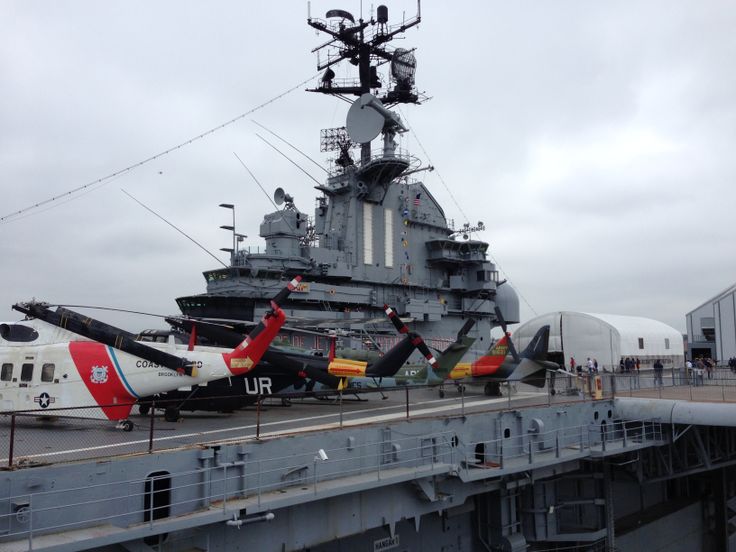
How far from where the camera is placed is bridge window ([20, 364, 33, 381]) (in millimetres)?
11911

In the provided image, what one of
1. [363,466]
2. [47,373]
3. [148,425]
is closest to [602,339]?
[363,466]

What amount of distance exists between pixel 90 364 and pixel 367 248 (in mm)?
22633

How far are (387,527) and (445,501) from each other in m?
1.40

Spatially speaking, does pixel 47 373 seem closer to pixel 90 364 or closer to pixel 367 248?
pixel 90 364

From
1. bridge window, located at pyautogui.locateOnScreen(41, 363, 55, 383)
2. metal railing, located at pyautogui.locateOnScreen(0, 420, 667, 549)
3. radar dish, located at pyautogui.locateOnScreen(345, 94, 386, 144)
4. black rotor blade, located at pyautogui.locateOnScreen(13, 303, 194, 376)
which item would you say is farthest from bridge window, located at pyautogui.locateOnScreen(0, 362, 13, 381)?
radar dish, located at pyautogui.locateOnScreen(345, 94, 386, 144)

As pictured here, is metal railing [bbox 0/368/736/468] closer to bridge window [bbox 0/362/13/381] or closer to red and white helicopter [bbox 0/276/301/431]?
red and white helicopter [bbox 0/276/301/431]

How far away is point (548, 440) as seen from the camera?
13875 mm

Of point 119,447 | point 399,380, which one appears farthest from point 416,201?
point 119,447

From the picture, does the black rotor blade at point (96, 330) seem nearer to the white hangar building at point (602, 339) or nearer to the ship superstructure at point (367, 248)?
the ship superstructure at point (367, 248)

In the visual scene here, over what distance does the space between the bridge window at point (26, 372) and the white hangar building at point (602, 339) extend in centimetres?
3243

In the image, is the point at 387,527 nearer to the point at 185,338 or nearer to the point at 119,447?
the point at 119,447

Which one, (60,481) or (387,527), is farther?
(387,527)

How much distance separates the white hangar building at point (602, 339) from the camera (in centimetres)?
3559

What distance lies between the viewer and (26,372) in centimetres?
1196
